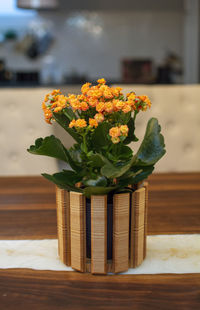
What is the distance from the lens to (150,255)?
0.69 m

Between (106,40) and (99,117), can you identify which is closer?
(99,117)

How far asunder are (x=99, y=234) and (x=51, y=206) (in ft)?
1.45

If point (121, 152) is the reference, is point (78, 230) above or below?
below

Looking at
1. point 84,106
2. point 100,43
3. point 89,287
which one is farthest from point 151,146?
point 100,43

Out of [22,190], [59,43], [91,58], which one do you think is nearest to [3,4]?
[59,43]

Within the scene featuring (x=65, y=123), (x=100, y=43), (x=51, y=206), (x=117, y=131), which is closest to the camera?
(x=117, y=131)

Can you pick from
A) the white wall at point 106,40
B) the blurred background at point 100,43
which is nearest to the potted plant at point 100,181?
the blurred background at point 100,43

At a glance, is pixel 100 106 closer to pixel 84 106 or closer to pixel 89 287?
pixel 84 106

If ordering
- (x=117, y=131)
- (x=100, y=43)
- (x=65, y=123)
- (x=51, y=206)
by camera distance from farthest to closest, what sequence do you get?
(x=100, y=43) < (x=51, y=206) < (x=65, y=123) < (x=117, y=131)

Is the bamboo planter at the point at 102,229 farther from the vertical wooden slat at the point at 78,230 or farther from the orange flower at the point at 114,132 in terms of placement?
the orange flower at the point at 114,132

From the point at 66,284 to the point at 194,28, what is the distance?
17.6 ft

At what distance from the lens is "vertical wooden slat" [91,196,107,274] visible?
1.87ft

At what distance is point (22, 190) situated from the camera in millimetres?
1187

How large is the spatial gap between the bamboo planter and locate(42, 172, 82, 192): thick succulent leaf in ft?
0.04
